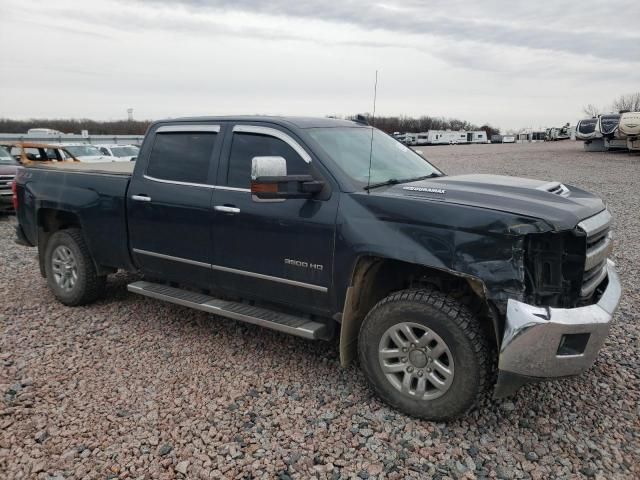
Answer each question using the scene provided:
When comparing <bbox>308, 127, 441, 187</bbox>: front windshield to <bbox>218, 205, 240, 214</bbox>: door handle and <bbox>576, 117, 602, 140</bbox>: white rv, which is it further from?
<bbox>576, 117, 602, 140</bbox>: white rv

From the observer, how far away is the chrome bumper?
290cm

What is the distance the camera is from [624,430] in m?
3.28

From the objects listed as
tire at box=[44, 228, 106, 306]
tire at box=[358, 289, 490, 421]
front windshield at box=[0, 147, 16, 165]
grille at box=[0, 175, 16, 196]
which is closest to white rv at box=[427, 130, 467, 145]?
front windshield at box=[0, 147, 16, 165]

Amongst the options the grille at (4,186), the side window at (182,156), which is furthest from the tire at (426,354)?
the grille at (4,186)

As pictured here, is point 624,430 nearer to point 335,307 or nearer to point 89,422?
point 335,307

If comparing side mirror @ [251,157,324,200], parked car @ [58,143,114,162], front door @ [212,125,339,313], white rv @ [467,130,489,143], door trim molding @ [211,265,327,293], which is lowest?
white rv @ [467,130,489,143]

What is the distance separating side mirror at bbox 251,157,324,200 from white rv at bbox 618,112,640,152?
23.1m

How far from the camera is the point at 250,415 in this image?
3451 millimetres

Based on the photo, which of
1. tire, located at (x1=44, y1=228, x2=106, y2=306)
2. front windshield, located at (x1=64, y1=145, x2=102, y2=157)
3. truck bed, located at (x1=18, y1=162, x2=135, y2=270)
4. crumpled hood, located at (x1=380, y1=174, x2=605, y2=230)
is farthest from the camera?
front windshield, located at (x1=64, y1=145, x2=102, y2=157)

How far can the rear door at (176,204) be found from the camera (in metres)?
4.29

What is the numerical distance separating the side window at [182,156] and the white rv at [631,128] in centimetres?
2280

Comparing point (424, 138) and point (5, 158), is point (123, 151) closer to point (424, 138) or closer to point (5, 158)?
point (5, 158)

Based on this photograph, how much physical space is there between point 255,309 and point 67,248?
2.47 m

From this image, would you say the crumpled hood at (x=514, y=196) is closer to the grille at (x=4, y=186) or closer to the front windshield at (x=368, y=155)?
the front windshield at (x=368, y=155)
